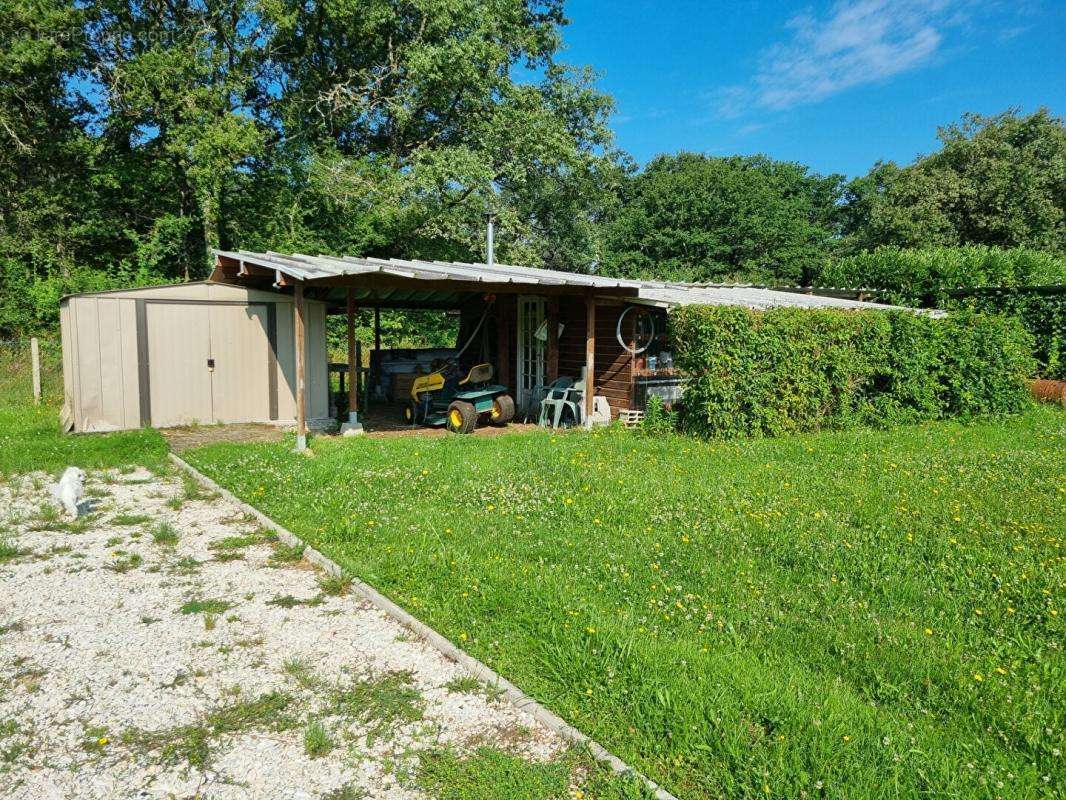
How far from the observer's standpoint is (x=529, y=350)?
1283cm

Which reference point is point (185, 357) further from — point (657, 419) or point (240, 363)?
point (657, 419)

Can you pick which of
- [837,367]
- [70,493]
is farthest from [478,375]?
[70,493]

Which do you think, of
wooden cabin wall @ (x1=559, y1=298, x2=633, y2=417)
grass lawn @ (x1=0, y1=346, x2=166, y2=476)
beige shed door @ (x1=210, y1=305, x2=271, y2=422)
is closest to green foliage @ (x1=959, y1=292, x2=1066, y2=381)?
wooden cabin wall @ (x1=559, y1=298, x2=633, y2=417)

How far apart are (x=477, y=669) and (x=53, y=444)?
26.2 ft

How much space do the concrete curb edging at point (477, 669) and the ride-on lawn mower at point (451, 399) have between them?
17.2 ft

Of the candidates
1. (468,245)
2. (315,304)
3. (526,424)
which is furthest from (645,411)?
(468,245)

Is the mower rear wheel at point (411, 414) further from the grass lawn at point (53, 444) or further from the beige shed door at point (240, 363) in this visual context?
the grass lawn at point (53, 444)

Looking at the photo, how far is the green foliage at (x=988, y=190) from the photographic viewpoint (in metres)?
24.0

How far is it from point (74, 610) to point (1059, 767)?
5085mm

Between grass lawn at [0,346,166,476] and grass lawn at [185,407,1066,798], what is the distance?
1.25 m

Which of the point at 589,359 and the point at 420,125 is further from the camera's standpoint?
the point at 420,125

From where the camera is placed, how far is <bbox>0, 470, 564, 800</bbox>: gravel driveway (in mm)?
2799

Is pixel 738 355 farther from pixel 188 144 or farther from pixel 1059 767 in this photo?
pixel 188 144

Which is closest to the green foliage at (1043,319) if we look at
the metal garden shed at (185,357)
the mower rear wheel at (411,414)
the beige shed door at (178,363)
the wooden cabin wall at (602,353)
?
the wooden cabin wall at (602,353)
